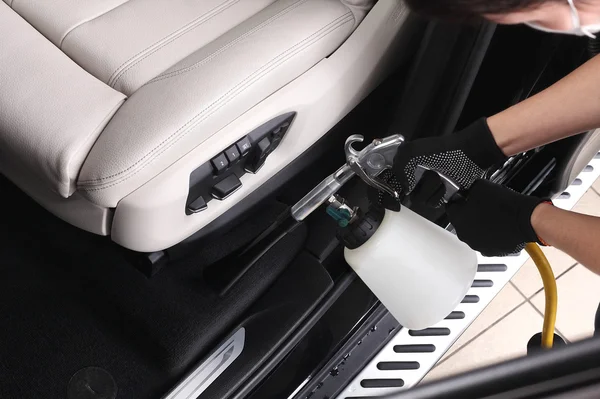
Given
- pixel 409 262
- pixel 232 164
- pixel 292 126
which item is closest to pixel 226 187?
pixel 232 164

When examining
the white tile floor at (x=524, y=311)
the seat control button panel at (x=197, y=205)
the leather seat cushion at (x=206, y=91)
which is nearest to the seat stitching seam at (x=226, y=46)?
the leather seat cushion at (x=206, y=91)

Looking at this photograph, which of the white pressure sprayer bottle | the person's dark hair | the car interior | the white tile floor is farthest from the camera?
the white tile floor

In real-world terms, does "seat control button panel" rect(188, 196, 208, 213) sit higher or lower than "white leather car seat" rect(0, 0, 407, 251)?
lower

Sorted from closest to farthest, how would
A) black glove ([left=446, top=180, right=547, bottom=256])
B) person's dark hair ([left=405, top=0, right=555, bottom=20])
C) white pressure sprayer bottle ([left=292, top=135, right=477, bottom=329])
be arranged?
person's dark hair ([left=405, top=0, right=555, bottom=20]), white pressure sprayer bottle ([left=292, top=135, right=477, bottom=329]), black glove ([left=446, top=180, right=547, bottom=256])

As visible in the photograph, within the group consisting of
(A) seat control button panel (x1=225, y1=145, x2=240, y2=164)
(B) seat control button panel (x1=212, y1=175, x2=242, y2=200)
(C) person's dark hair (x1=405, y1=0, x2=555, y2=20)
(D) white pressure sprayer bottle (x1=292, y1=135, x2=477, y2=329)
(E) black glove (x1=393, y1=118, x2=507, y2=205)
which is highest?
(C) person's dark hair (x1=405, y1=0, x2=555, y2=20)

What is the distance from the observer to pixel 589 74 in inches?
35.9

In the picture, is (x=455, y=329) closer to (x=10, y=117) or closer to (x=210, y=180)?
(x=210, y=180)

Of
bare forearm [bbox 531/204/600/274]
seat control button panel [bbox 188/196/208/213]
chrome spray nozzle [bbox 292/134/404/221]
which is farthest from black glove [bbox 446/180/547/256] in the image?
seat control button panel [bbox 188/196/208/213]

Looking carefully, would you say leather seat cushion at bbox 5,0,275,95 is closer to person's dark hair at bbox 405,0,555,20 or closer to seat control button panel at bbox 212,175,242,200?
seat control button panel at bbox 212,175,242,200

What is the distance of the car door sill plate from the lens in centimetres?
115

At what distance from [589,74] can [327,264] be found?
0.62 meters

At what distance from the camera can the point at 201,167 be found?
3.40 feet

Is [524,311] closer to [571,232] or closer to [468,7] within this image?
A: [571,232]

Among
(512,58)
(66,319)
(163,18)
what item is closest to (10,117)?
(163,18)
